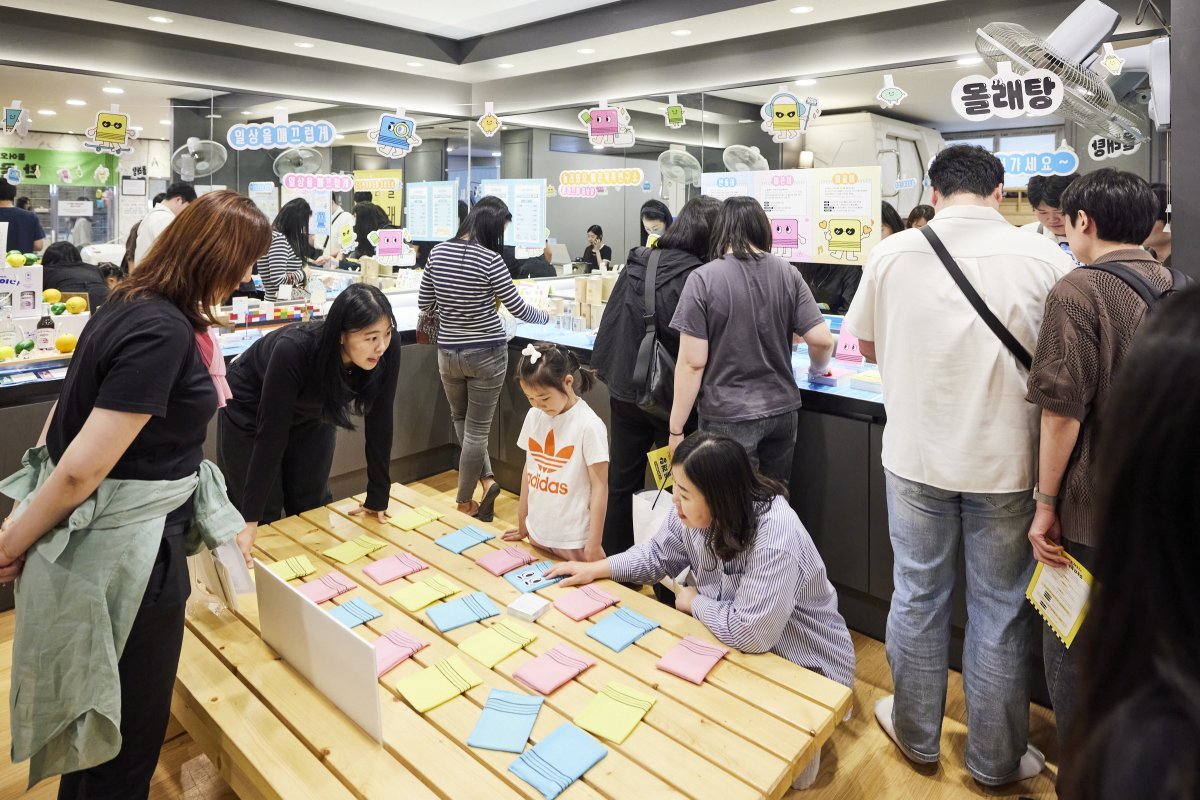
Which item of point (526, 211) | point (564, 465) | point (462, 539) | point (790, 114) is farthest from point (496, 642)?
point (526, 211)

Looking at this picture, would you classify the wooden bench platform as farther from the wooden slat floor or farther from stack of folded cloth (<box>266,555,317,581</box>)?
the wooden slat floor

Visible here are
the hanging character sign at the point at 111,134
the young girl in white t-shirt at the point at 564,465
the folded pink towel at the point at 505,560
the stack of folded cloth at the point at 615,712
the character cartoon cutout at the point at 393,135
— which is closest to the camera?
A: the stack of folded cloth at the point at 615,712

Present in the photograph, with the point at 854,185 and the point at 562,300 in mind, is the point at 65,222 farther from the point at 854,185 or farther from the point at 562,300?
the point at 854,185

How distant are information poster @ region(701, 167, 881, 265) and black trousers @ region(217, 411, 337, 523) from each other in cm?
218

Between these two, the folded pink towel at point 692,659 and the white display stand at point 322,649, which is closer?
the white display stand at point 322,649

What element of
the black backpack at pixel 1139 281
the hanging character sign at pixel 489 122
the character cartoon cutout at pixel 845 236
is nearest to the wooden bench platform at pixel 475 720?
the black backpack at pixel 1139 281

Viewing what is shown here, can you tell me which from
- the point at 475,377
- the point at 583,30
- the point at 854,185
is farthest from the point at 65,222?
the point at 854,185

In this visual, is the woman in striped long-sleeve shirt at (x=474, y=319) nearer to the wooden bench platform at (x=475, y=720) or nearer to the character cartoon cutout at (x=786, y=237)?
the character cartoon cutout at (x=786, y=237)

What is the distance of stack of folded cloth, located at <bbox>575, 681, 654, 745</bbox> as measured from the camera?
139cm

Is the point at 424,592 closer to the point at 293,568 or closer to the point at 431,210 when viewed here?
the point at 293,568

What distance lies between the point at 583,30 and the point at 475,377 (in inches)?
84.6

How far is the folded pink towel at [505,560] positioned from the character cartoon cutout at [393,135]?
397 cm

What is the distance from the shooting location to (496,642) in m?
1.68

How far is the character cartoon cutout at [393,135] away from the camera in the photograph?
528 cm
